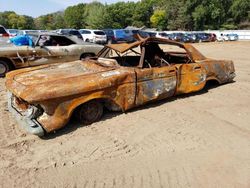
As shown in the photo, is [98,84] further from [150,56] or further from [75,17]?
[75,17]

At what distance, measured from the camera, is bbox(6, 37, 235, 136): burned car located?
472 centimetres

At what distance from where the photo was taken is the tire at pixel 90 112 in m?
5.27

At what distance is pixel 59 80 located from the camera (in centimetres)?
504

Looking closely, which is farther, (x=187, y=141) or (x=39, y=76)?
(x=39, y=76)

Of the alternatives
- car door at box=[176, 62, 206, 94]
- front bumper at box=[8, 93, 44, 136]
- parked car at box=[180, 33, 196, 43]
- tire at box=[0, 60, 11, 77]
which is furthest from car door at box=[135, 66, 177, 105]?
parked car at box=[180, 33, 196, 43]

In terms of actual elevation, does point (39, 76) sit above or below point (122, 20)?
above

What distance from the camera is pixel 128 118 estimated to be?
5645 millimetres

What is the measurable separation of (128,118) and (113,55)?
191 centimetres

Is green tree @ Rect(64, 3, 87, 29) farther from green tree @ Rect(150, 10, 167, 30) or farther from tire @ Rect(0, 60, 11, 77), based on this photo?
tire @ Rect(0, 60, 11, 77)

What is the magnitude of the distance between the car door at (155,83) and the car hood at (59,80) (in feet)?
1.40

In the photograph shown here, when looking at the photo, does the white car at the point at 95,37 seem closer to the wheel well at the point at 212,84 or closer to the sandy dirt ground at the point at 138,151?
the wheel well at the point at 212,84

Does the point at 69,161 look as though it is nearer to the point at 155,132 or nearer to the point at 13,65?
A: the point at 155,132

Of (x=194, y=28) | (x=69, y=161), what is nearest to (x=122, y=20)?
(x=194, y=28)

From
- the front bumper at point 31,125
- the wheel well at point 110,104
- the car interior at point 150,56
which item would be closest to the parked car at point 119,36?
the car interior at point 150,56
